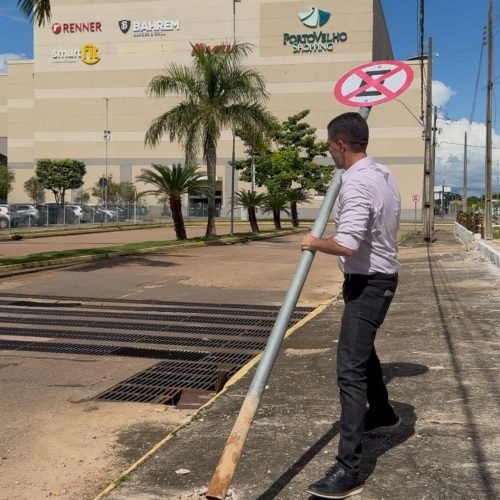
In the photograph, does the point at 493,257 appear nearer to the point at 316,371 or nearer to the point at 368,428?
the point at 316,371

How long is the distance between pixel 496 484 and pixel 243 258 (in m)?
16.5

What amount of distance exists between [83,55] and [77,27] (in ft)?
11.2

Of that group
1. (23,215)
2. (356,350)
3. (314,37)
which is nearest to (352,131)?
(356,350)

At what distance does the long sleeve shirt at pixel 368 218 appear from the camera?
3.19 meters

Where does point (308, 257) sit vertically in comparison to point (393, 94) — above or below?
below

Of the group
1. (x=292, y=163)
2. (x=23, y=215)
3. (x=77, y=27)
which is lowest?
(x=23, y=215)

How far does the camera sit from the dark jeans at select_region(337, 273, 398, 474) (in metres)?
3.28

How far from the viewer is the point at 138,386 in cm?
577

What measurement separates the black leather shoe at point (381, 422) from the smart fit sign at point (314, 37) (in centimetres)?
6922

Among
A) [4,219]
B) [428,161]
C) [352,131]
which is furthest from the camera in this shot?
[4,219]

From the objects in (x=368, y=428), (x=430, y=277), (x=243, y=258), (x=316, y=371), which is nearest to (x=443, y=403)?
(x=368, y=428)

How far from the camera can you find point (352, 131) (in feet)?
11.0

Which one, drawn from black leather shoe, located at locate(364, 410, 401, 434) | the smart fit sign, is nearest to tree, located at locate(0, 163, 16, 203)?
the smart fit sign

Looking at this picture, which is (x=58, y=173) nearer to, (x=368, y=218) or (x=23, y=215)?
(x=23, y=215)
